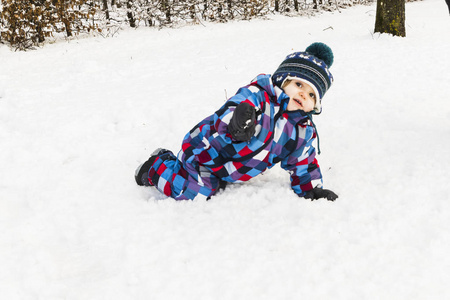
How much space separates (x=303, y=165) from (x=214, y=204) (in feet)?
1.92

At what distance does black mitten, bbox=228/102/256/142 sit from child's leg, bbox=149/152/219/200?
0.48 m

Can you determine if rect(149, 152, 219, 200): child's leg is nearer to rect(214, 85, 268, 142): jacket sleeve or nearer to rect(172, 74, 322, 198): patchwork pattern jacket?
rect(172, 74, 322, 198): patchwork pattern jacket

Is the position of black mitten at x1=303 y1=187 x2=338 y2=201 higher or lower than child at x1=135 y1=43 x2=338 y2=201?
lower

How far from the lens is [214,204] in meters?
2.05

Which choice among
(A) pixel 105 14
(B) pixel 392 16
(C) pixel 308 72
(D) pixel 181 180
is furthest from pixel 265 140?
(A) pixel 105 14

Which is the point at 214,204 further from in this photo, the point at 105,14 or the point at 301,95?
the point at 105,14

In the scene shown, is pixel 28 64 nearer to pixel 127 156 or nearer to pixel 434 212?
pixel 127 156

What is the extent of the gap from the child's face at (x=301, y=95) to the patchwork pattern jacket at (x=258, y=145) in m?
0.04

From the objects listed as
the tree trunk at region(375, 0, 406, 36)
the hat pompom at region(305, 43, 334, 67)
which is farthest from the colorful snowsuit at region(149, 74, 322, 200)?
the tree trunk at region(375, 0, 406, 36)

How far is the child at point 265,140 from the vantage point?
191 cm

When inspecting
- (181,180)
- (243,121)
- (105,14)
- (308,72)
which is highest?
(105,14)

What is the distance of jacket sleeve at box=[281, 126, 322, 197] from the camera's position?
204cm

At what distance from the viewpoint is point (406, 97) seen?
3.28 meters

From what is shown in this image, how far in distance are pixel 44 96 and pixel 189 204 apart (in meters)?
2.62
